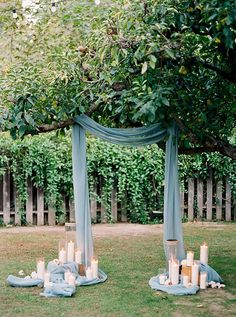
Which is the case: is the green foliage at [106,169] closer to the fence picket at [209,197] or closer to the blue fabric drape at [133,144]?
the fence picket at [209,197]

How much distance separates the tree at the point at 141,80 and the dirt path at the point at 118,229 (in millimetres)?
3424

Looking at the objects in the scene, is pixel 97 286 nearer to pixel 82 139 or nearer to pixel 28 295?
pixel 28 295

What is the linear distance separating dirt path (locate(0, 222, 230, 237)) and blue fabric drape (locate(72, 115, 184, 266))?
306 cm

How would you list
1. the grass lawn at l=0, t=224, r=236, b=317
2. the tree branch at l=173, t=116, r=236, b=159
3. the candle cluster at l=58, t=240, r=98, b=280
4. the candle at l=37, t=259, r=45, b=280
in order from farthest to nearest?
the candle cluster at l=58, t=240, r=98, b=280 < the candle at l=37, t=259, r=45, b=280 < the tree branch at l=173, t=116, r=236, b=159 < the grass lawn at l=0, t=224, r=236, b=317

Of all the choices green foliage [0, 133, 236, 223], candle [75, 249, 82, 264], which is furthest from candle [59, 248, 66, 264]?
green foliage [0, 133, 236, 223]

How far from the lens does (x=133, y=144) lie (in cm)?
633

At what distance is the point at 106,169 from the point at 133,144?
13.7ft

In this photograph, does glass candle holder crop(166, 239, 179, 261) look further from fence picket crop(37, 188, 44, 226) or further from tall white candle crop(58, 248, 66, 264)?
fence picket crop(37, 188, 44, 226)

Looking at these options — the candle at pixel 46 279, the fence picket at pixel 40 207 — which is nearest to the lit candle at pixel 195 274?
the candle at pixel 46 279

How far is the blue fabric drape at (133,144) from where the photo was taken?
6.26 metres

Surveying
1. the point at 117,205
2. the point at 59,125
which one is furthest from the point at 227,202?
the point at 59,125

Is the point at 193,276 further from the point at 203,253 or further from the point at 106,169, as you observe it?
the point at 106,169

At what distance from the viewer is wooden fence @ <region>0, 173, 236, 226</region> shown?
407 inches

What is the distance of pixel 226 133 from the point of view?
6.14 metres
